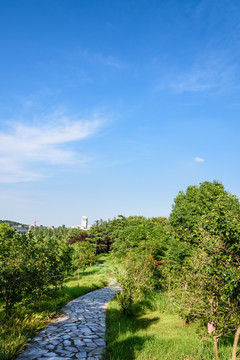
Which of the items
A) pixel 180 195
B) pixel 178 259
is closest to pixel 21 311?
pixel 178 259

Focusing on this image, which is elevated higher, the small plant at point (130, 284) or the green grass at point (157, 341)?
the small plant at point (130, 284)

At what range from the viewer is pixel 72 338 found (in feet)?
24.4

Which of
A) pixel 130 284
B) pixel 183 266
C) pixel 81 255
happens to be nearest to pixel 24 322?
pixel 130 284

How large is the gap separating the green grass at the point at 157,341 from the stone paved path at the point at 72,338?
373 mm

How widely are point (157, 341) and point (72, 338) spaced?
2555mm

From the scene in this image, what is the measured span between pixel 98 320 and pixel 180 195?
15.6m

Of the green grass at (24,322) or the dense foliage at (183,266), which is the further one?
the green grass at (24,322)

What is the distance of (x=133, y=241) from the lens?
18766 mm

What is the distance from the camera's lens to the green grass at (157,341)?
6.05 m

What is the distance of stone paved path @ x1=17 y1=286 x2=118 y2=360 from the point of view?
621 centimetres

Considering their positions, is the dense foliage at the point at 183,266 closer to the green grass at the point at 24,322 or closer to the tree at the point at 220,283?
the tree at the point at 220,283

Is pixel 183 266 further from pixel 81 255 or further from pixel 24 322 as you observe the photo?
pixel 81 255

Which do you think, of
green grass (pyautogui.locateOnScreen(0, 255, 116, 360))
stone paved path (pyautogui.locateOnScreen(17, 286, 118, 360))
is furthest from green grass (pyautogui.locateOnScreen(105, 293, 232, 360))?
green grass (pyautogui.locateOnScreen(0, 255, 116, 360))

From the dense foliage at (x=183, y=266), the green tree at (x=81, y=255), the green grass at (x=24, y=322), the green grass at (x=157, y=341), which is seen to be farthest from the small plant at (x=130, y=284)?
the green tree at (x=81, y=255)
